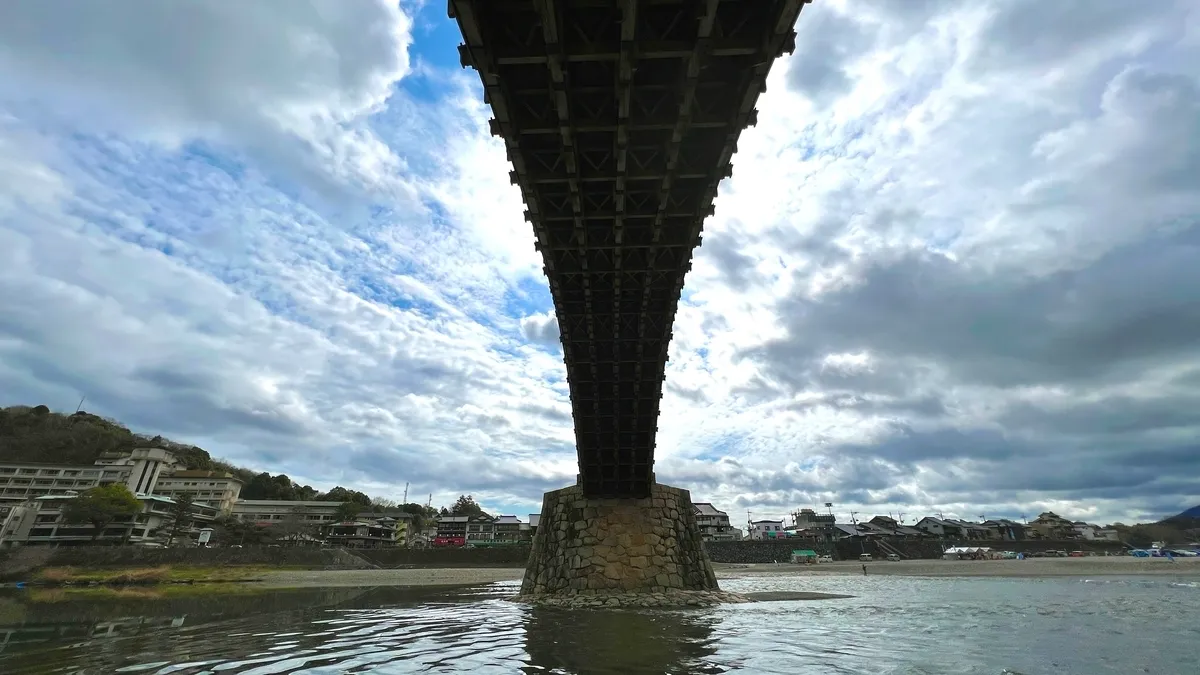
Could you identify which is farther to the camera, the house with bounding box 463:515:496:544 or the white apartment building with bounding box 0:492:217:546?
the house with bounding box 463:515:496:544

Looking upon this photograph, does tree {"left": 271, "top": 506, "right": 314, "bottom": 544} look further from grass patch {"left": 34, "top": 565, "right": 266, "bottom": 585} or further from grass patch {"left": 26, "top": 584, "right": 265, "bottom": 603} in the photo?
grass patch {"left": 26, "top": 584, "right": 265, "bottom": 603}

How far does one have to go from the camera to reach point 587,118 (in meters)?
14.6

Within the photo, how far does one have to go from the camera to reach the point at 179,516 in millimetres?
81312

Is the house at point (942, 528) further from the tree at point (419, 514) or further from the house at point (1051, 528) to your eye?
the tree at point (419, 514)

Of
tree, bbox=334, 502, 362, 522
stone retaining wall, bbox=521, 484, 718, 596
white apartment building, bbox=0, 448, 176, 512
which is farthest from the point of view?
tree, bbox=334, 502, 362, 522

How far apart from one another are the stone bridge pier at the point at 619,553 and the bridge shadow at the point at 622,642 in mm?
6193

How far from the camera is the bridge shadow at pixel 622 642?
961cm

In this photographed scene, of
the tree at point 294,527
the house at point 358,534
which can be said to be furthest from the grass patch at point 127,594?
the house at point 358,534

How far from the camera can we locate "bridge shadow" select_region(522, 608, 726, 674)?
9.61m

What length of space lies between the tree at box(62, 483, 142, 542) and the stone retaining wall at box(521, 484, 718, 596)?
77.9 m

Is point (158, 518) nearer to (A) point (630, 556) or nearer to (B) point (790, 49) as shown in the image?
(A) point (630, 556)

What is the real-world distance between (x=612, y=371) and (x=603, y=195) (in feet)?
36.9

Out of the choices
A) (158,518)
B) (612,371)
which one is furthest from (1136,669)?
(158,518)

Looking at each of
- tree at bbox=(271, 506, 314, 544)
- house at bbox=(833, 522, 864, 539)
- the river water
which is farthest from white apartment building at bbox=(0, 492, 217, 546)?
house at bbox=(833, 522, 864, 539)
